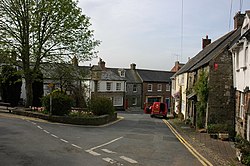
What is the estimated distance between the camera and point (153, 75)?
73.5 metres

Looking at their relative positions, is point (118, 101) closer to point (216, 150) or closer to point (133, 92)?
point (133, 92)

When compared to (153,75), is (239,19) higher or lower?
higher

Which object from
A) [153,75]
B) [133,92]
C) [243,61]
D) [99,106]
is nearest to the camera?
[243,61]

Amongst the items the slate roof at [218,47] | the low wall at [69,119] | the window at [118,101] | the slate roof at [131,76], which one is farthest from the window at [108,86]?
the low wall at [69,119]

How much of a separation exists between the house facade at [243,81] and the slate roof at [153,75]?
159 ft

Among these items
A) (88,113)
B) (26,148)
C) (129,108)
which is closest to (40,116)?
(88,113)

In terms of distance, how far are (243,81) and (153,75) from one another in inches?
2190

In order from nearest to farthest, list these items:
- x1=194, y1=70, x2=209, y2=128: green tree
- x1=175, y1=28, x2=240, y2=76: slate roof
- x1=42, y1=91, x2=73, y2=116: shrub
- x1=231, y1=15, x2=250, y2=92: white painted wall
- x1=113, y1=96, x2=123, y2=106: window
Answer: x1=231, y1=15, x2=250, y2=92: white painted wall < x1=194, y1=70, x2=209, y2=128: green tree < x1=175, y1=28, x2=240, y2=76: slate roof < x1=42, y1=91, x2=73, y2=116: shrub < x1=113, y1=96, x2=123, y2=106: window

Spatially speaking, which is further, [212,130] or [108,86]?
[108,86]

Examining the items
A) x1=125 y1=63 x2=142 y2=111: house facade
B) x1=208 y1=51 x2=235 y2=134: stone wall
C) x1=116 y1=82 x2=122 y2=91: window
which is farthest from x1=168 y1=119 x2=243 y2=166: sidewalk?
x1=125 y1=63 x2=142 y2=111: house facade

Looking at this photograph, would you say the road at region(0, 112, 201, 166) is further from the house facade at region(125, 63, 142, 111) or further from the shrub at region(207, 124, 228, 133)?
the house facade at region(125, 63, 142, 111)

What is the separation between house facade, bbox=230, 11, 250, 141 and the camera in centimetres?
1623

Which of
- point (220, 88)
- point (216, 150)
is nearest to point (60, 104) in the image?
point (220, 88)

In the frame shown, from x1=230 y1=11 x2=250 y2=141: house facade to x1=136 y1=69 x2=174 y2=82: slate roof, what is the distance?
48.4 m
